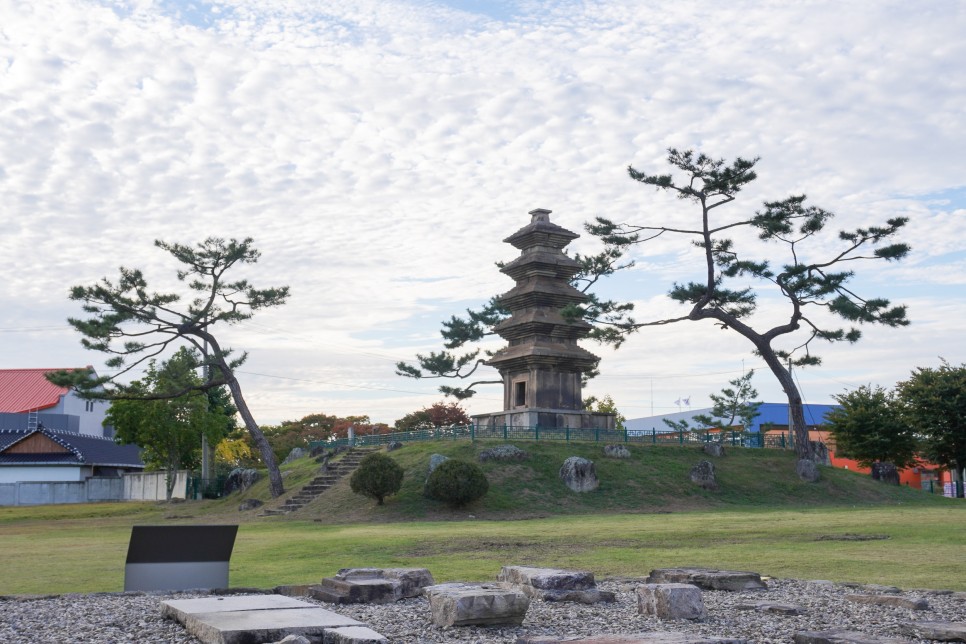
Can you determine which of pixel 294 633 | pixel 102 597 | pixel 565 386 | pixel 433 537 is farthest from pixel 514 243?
pixel 294 633

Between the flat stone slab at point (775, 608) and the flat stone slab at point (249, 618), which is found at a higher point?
the flat stone slab at point (249, 618)

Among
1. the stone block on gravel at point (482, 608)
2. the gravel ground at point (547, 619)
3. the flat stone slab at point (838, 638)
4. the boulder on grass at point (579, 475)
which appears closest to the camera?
the flat stone slab at point (838, 638)

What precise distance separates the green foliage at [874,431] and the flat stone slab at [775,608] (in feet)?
129

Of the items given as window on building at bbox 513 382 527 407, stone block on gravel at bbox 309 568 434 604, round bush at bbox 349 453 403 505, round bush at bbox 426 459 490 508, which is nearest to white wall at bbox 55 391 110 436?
window on building at bbox 513 382 527 407

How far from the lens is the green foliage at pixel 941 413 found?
44125 millimetres

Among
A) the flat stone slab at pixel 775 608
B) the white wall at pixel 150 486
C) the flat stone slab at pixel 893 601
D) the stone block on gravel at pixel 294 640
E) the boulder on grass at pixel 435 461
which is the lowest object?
the white wall at pixel 150 486

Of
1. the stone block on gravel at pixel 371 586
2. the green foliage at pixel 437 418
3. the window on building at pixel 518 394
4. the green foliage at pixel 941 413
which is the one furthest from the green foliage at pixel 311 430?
the stone block on gravel at pixel 371 586

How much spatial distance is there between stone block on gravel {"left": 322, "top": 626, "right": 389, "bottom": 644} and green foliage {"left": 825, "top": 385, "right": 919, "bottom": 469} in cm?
4283

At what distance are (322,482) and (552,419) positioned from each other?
1018cm

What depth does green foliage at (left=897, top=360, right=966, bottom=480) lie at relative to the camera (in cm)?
4412

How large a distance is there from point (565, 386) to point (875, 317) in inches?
504

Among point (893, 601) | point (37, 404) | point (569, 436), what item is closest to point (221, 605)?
point (893, 601)

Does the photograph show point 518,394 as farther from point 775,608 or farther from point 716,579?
point 775,608

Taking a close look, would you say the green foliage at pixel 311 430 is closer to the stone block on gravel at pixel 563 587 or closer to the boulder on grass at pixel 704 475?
the boulder on grass at pixel 704 475
